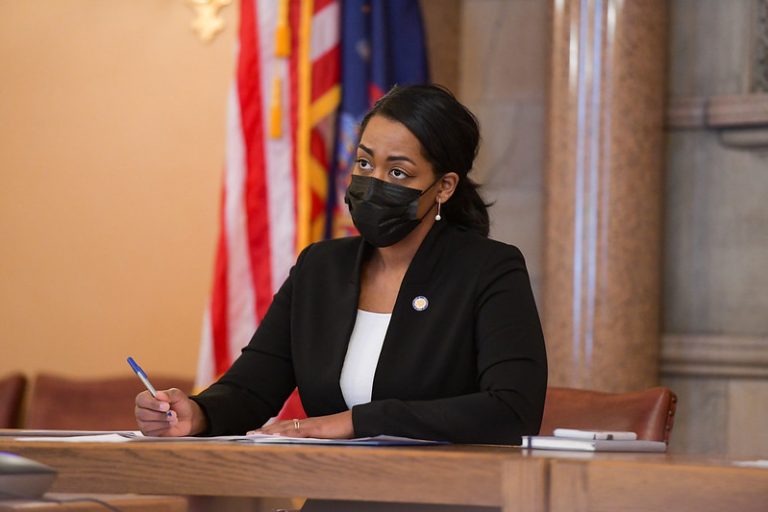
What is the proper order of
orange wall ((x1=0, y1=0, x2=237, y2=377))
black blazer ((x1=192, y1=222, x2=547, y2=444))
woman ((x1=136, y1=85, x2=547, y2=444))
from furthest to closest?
orange wall ((x1=0, y1=0, x2=237, y2=377)) → woman ((x1=136, y1=85, x2=547, y2=444)) → black blazer ((x1=192, y1=222, x2=547, y2=444))

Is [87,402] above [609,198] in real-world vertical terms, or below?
below

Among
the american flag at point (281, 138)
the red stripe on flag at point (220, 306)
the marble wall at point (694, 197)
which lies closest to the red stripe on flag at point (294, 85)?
the american flag at point (281, 138)

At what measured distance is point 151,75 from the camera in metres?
4.97

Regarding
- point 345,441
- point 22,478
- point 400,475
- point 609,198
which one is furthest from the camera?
point 609,198

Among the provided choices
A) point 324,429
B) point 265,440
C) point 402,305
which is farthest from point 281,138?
point 265,440

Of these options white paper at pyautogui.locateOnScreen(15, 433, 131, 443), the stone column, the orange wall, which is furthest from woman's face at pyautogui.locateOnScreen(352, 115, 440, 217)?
the orange wall

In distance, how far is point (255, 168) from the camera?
4227 millimetres

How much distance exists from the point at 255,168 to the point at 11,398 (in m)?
1.37

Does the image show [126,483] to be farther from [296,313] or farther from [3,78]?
[3,78]

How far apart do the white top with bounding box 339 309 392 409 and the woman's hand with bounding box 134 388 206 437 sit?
39 centimetres

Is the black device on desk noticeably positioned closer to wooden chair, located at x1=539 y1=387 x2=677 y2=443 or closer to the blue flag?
wooden chair, located at x1=539 y1=387 x2=677 y2=443

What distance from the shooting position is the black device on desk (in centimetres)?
132

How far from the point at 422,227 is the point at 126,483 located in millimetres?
1229

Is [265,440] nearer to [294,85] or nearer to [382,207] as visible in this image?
[382,207]
